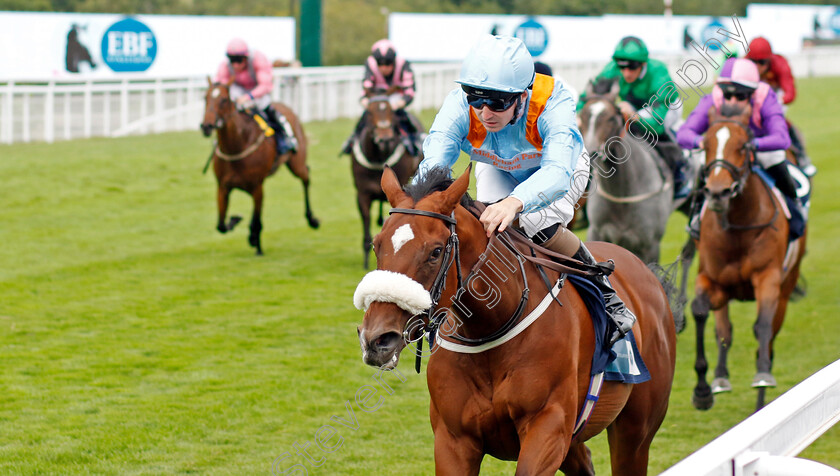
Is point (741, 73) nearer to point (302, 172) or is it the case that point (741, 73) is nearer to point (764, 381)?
point (764, 381)

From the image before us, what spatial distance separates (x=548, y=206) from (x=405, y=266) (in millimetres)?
904

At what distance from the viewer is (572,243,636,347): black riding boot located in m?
3.37

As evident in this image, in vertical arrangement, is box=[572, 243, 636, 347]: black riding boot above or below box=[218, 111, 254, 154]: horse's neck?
above

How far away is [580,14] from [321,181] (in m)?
28.4

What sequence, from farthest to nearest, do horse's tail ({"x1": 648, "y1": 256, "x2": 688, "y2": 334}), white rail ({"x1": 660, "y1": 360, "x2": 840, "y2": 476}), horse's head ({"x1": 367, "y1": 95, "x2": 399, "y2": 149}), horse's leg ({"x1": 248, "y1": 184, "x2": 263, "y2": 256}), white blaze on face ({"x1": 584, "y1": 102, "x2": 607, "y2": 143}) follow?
horse's leg ({"x1": 248, "y1": 184, "x2": 263, "y2": 256})
horse's head ({"x1": 367, "y1": 95, "x2": 399, "y2": 149})
white blaze on face ({"x1": 584, "y1": 102, "x2": 607, "y2": 143})
horse's tail ({"x1": 648, "y1": 256, "x2": 688, "y2": 334})
white rail ({"x1": 660, "y1": 360, "x2": 840, "y2": 476})

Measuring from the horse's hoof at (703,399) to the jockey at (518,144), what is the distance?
246cm

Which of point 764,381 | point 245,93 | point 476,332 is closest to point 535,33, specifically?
point 245,93

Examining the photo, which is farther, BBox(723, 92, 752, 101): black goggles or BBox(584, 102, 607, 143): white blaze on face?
BBox(584, 102, 607, 143): white blaze on face

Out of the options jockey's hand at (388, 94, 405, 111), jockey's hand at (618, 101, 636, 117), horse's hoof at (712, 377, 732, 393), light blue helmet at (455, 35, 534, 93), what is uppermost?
light blue helmet at (455, 35, 534, 93)

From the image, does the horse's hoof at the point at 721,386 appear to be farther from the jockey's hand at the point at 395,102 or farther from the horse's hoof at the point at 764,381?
the jockey's hand at the point at 395,102

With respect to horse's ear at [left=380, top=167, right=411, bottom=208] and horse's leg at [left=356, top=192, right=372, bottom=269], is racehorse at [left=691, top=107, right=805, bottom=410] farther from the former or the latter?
horse's leg at [left=356, top=192, right=372, bottom=269]

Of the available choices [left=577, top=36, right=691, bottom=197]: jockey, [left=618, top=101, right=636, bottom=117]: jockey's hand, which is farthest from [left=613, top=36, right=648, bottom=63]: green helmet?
[left=618, top=101, right=636, bottom=117]: jockey's hand

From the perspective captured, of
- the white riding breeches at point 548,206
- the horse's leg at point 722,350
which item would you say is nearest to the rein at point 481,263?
the white riding breeches at point 548,206

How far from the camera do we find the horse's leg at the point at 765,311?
5.62 m
